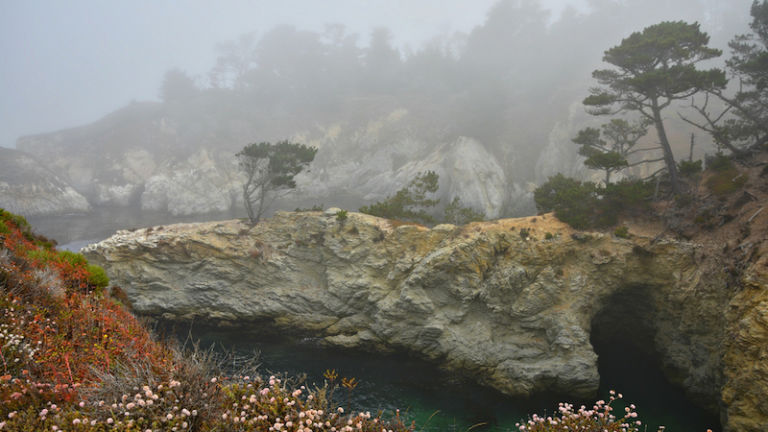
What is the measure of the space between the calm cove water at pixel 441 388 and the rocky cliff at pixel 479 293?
0.89 metres

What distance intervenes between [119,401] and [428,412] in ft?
49.4

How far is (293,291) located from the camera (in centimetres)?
2495

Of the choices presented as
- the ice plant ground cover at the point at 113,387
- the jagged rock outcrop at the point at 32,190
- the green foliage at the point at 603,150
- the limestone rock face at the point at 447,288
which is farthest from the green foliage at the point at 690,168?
the jagged rock outcrop at the point at 32,190

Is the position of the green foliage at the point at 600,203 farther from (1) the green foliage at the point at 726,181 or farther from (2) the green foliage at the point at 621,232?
(1) the green foliage at the point at 726,181

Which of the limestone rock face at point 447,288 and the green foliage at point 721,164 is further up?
the green foliage at point 721,164

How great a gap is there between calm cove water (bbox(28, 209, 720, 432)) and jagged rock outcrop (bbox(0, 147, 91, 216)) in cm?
5131

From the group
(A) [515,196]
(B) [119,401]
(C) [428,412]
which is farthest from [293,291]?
(A) [515,196]

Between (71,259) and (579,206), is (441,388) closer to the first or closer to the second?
(579,206)

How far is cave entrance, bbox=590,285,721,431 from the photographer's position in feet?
53.7

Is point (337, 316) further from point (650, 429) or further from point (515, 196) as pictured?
point (515, 196)

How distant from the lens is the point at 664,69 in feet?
69.5

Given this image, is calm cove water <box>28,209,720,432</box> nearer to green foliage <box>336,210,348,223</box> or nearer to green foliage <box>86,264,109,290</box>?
green foliage <box>86,264,109,290</box>

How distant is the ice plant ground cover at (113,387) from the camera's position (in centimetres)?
446

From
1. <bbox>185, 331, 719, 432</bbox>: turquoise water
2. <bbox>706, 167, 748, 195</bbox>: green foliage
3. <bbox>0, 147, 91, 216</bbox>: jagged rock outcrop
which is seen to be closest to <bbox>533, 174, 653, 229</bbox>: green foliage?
<bbox>706, 167, 748, 195</bbox>: green foliage
